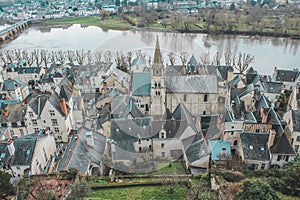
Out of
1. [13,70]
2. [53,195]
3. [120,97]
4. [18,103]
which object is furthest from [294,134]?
[13,70]

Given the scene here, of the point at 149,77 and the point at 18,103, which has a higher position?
the point at 149,77

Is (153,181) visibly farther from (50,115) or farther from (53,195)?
(50,115)

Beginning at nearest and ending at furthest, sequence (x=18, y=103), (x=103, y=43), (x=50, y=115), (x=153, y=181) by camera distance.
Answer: (x=153, y=181)
(x=50, y=115)
(x=18, y=103)
(x=103, y=43)

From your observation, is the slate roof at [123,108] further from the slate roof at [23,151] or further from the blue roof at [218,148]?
the blue roof at [218,148]

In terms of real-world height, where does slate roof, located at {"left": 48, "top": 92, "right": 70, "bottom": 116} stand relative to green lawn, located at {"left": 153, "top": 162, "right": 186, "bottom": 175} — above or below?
above

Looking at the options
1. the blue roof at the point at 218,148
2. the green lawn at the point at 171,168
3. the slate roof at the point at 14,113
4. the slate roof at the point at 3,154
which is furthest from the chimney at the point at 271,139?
the slate roof at the point at 14,113

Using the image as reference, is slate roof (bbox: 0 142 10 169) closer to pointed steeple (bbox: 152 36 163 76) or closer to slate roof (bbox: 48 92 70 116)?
slate roof (bbox: 48 92 70 116)

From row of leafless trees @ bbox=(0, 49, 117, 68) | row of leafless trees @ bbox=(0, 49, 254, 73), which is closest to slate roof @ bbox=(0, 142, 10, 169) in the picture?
row of leafless trees @ bbox=(0, 49, 254, 73)
